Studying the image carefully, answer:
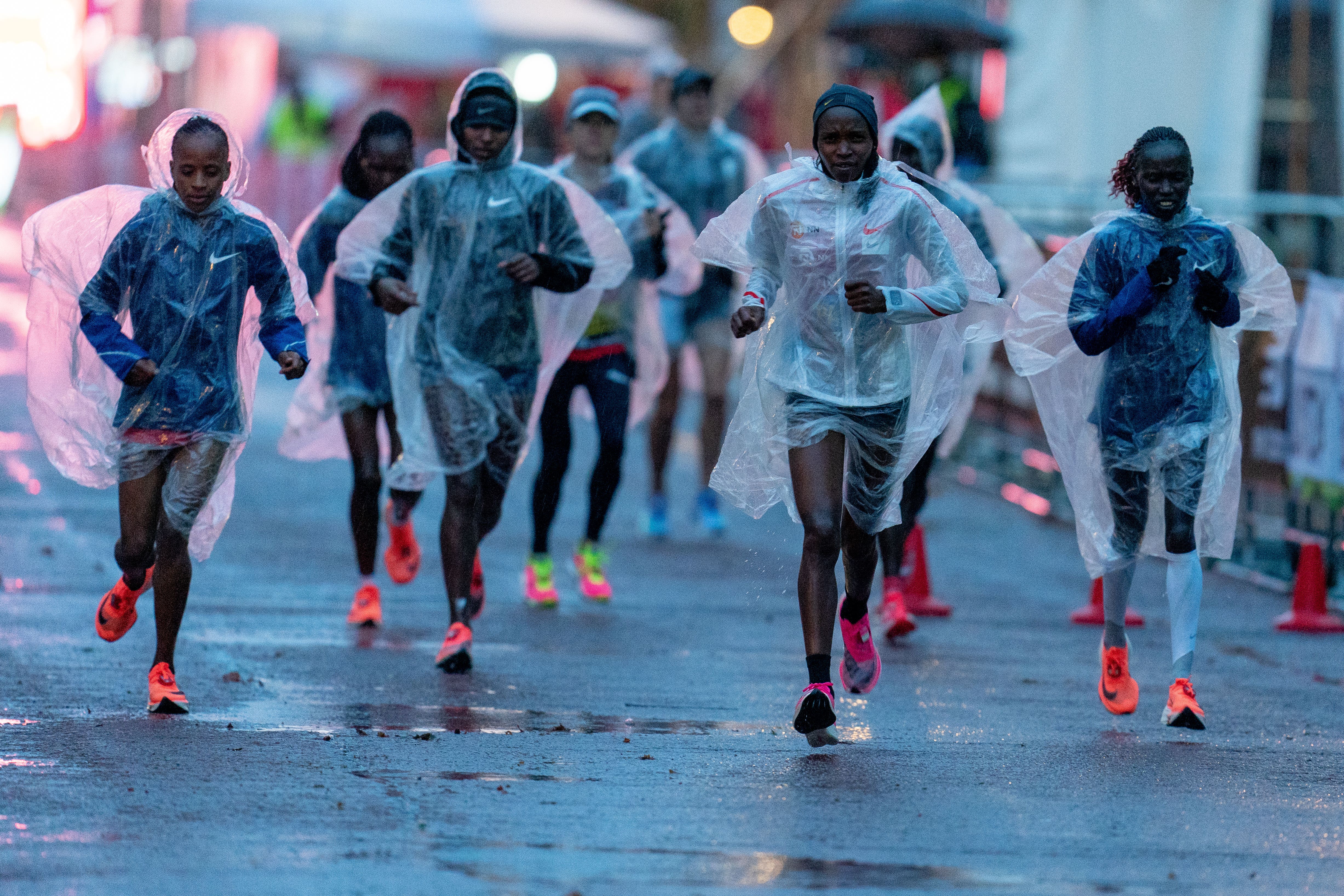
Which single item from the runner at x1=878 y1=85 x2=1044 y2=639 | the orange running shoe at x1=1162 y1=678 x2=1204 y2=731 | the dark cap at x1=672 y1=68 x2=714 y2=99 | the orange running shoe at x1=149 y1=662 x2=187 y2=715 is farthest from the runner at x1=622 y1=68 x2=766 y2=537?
the orange running shoe at x1=149 y1=662 x2=187 y2=715

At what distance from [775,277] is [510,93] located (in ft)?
4.78

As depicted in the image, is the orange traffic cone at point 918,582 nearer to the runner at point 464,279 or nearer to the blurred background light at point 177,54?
the runner at point 464,279

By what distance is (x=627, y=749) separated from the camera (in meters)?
5.59

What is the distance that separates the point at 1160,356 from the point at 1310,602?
2719 millimetres

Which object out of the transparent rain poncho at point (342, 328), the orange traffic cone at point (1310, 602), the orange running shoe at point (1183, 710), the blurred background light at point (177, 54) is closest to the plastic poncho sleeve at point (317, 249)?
the transparent rain poncho at point (342, 328)

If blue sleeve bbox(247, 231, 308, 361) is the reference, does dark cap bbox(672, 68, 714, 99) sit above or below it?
above

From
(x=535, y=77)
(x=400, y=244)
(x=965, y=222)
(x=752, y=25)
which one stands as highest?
(x=752, y=25)

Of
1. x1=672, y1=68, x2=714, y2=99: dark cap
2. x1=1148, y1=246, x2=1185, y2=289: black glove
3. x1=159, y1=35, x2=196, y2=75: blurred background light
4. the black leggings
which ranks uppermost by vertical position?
x1=159, y1=35, x2=196, y2=75: blurred background light

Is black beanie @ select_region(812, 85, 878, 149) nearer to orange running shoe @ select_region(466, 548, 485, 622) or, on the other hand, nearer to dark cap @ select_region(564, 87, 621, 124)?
orange running shoe @ select_region(466, 548, 485, 622)

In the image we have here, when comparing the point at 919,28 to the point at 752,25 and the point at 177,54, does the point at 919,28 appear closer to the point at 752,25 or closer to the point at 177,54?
the point at 177,54

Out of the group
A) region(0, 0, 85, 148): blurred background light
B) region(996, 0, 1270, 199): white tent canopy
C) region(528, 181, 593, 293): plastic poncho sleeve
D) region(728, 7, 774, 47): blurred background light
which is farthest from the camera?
region(728, 7, 774, 47): blurred background light

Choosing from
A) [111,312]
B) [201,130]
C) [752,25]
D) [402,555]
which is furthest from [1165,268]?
[752,25]

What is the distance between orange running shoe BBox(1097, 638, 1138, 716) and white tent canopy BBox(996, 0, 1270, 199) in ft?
33.6

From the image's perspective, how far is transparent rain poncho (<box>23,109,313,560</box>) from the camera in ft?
19.2
